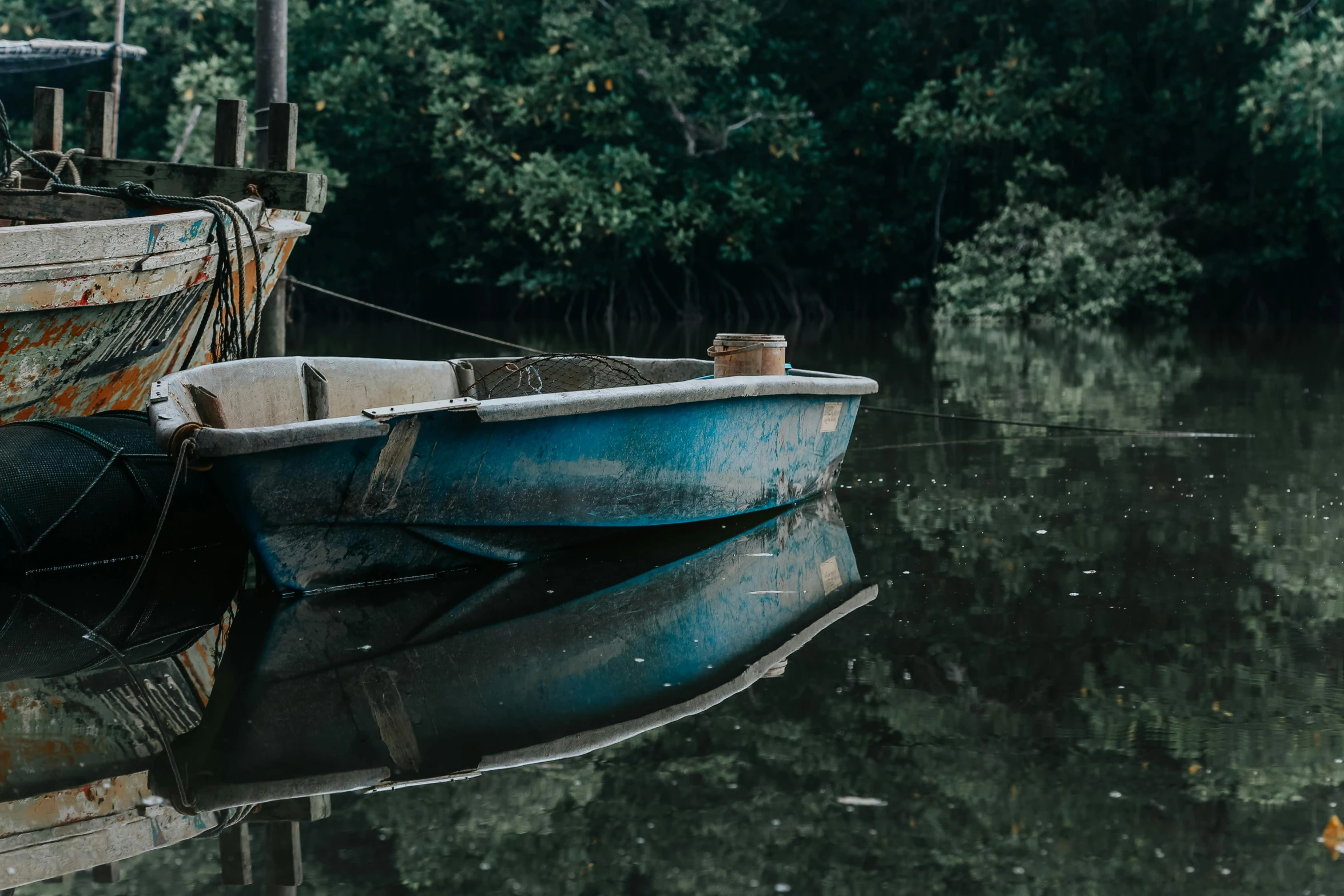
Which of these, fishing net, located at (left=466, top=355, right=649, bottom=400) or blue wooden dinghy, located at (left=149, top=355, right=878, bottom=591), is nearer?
blue wooden dinghy, located at (left=149, top=355, right=878, bottom=591)

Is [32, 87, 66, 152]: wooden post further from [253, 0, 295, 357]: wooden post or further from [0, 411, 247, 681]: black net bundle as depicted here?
[0, 411, 247, 681]: black net bundle

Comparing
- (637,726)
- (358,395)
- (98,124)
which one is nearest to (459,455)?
(358,395)

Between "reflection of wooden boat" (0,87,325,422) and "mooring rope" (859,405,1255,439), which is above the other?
"reflection of wooden boat" (0,87,325,422)

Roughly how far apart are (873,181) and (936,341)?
9.32m

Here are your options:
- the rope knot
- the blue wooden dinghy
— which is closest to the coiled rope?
the rope knot

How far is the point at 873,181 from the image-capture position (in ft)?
94.6

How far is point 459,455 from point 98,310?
2.08m

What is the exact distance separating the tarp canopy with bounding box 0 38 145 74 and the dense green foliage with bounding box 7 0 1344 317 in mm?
4765

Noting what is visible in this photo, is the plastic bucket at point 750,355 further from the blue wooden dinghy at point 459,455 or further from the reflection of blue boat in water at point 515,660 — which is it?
the reflection of blue boat in water at point 515,660

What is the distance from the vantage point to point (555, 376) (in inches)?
307

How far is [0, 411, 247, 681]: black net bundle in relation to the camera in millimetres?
5215

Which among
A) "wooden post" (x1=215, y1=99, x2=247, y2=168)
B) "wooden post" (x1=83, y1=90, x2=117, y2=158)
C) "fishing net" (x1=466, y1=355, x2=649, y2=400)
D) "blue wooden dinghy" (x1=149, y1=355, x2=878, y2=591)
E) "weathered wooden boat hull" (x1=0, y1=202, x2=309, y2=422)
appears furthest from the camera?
"wooden post" (x1=83, y1=90, x2=117, y2=158)

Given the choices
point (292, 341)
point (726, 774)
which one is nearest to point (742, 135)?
point (292, 341)

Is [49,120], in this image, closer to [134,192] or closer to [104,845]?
[134,192]
